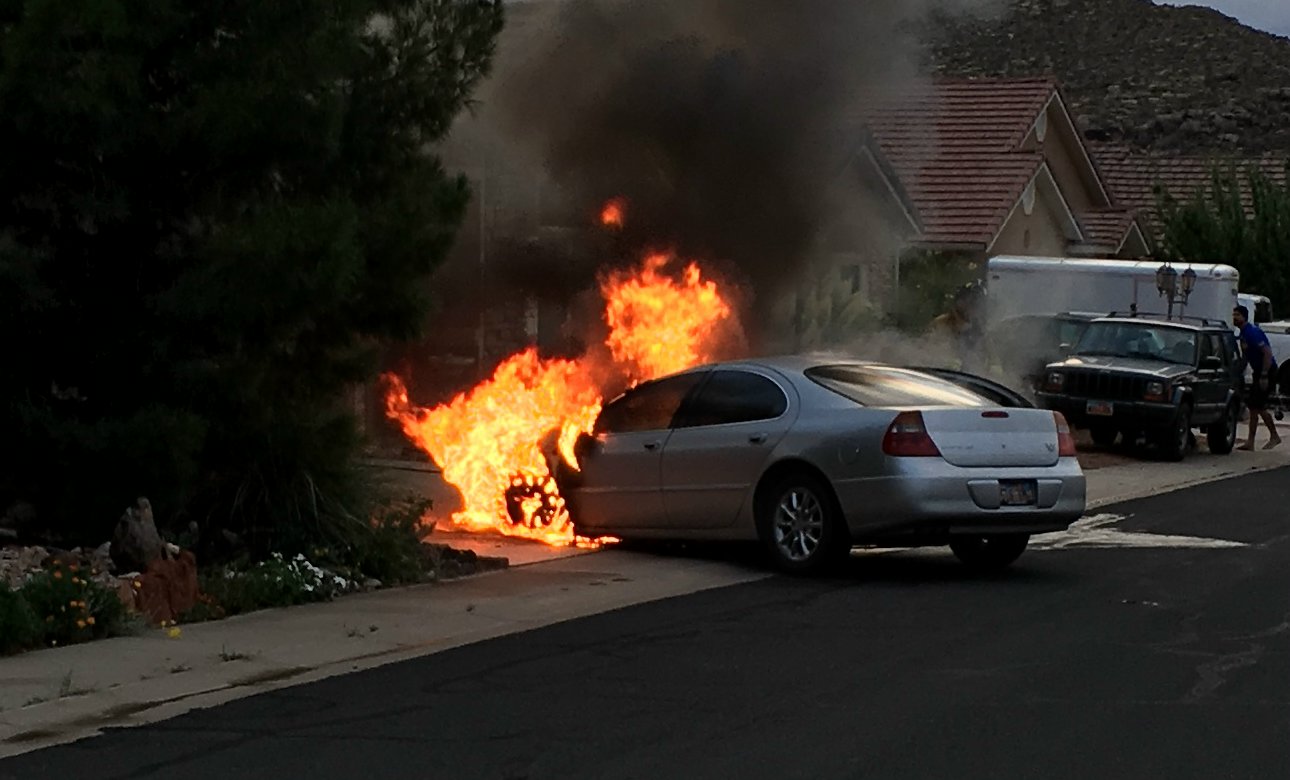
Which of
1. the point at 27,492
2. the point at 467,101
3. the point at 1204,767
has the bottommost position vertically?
the point at 1204,767

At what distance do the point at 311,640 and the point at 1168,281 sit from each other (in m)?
21.8

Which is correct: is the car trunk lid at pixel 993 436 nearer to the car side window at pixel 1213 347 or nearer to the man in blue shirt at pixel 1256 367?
the car side window at pixel 1213 347

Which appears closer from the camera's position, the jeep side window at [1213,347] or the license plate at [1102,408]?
the license plate at [1102,408]

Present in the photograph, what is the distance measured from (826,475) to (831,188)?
6.54m

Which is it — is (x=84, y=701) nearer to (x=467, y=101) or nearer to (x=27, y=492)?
(x=27, y=492)

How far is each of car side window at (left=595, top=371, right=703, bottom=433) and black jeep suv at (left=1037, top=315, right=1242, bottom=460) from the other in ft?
36.4

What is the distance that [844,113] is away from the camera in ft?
58.8

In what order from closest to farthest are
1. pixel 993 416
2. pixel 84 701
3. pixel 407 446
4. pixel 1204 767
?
1. pixel 1204 767
2. pixel 84 701
3. pixel 993 416
4. pixel 407 446

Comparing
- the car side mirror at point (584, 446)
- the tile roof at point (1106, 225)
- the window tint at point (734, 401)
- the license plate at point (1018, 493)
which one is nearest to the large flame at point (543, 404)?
the car side mirror at point (584, 446)

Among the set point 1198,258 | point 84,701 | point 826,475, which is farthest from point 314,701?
point 1198,258

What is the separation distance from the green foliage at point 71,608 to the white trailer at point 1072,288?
73.7 feet

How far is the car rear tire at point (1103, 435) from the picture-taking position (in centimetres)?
2425

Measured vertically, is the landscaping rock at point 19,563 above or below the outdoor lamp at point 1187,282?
below

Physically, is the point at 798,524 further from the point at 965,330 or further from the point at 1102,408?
the point at 965,330
